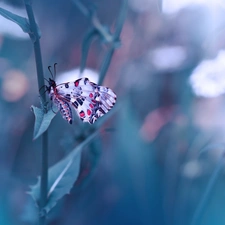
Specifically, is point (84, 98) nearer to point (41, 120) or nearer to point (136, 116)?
point (41, 120)

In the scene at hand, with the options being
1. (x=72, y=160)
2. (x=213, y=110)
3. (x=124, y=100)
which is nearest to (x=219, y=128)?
(x=213, y=110)

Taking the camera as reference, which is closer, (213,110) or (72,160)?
(72,160)

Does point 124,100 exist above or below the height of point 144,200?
above

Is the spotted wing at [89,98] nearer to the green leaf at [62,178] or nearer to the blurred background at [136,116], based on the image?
the green leaf at [62,178]

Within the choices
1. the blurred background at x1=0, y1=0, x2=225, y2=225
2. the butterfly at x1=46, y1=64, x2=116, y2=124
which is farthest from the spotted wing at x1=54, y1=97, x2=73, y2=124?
the blurred background at x1=0, y1=0, x2=225, y2=225

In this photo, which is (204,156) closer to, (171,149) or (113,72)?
(171,149)

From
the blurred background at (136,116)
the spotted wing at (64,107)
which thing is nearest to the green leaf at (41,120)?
the spotted wing at (64,107)

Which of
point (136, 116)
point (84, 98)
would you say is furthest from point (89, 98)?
point (136, 116)

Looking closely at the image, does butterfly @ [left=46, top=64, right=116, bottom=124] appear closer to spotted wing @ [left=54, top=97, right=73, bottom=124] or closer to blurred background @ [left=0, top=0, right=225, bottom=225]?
spotted wing @ [left=54, top=97, right=73, bottom=124]
